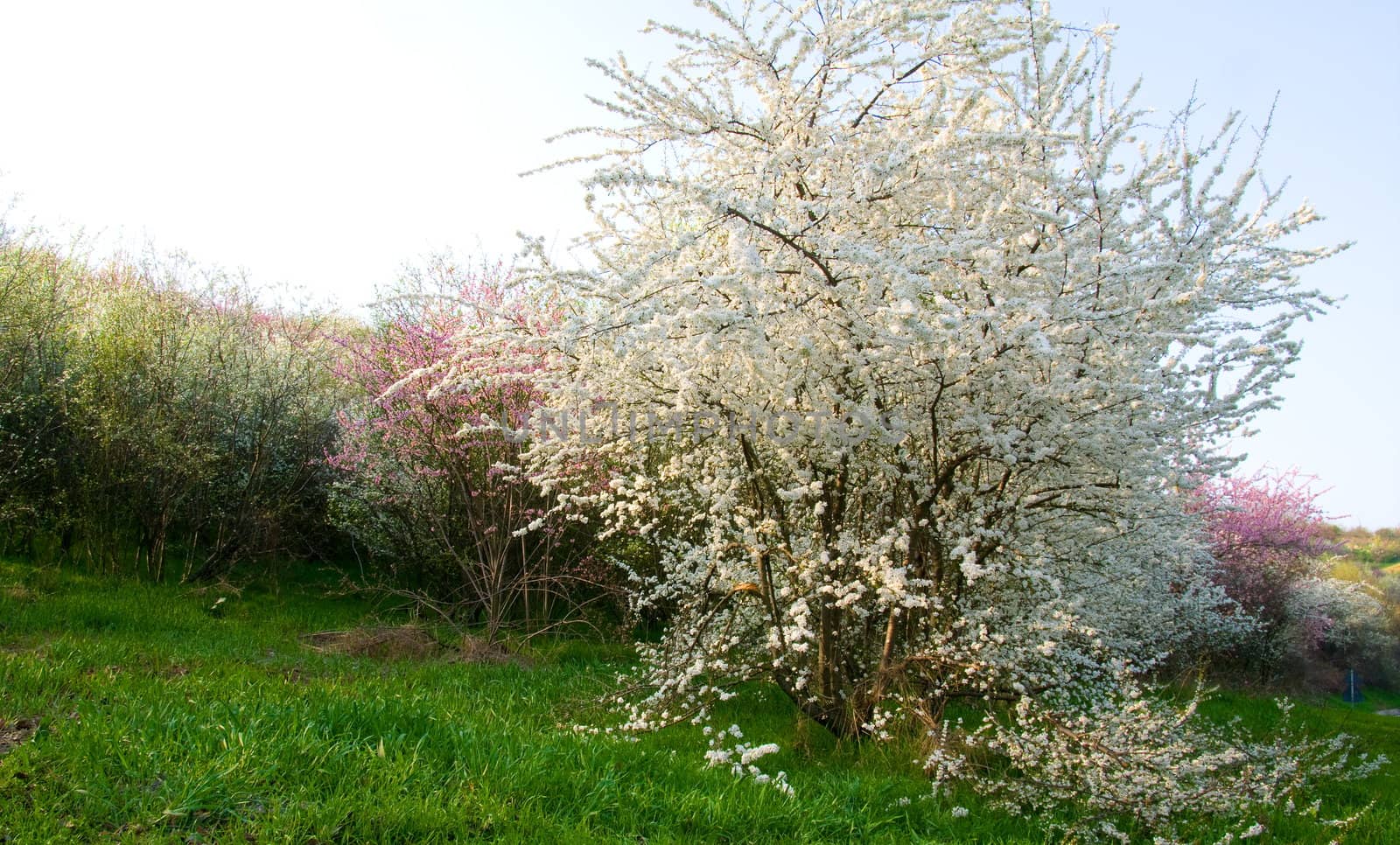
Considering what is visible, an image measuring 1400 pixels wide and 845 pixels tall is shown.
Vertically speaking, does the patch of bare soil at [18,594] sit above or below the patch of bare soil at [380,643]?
above

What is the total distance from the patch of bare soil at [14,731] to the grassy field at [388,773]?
11 millimetres

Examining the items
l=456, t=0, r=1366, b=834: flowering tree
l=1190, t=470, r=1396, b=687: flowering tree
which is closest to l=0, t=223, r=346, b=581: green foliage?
l=456, t=0, r=1366, b=834: flowering tree

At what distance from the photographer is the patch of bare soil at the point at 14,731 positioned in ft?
10.5

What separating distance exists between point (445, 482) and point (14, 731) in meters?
6.00

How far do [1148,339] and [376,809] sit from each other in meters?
4.62

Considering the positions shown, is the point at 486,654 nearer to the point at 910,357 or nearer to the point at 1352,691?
the point at 910,357

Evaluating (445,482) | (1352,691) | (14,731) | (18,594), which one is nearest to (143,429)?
(18,594)

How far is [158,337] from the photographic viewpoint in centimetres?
1008

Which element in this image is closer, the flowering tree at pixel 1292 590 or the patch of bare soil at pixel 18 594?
the patch of bare soil at pixel 18 594

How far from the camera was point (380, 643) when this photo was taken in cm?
774

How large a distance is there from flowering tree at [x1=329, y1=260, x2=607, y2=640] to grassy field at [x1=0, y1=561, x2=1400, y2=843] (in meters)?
2.72

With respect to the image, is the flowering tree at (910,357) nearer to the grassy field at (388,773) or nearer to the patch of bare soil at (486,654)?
the grassy field at (388,773)

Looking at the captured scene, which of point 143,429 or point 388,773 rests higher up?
point 143,429

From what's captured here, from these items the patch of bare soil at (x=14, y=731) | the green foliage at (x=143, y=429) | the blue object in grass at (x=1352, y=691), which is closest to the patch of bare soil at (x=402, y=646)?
the green foliage at (x=143, y=429)
